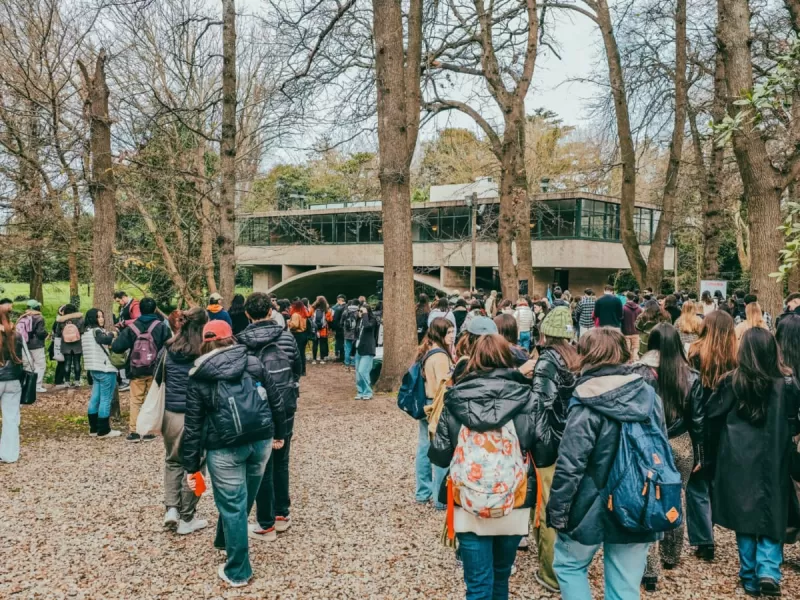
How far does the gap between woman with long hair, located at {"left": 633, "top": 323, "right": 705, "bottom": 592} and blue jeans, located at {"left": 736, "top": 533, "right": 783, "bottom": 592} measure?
40cm

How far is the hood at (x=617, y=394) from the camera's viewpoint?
9.73ft

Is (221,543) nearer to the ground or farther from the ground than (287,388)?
nearer to the ground

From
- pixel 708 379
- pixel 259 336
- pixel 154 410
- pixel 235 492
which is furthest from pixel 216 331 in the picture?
pixel 708 379

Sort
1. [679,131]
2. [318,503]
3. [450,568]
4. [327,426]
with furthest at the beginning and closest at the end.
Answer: [679,131], [327,426], [318,503], [450,568]

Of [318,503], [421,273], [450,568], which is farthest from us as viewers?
[421,273]

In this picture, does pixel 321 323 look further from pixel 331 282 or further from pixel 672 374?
pixel 331 282

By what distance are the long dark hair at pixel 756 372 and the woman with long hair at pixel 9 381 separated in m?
6.89

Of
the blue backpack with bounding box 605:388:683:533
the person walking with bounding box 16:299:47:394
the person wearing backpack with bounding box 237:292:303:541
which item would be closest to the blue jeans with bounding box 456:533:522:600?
the blue backpack with bounding box 605:388:683:533

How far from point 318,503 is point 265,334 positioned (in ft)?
6.56

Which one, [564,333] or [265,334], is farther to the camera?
[265,334]

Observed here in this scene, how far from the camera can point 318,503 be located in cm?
577

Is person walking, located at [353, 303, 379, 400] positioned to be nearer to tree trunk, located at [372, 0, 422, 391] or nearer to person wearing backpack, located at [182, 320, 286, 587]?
tree trunk, located at [372, 0, 422, 391]

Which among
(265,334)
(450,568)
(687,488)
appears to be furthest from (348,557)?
(687,488)

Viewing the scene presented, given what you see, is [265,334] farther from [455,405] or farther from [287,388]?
[455,405]
